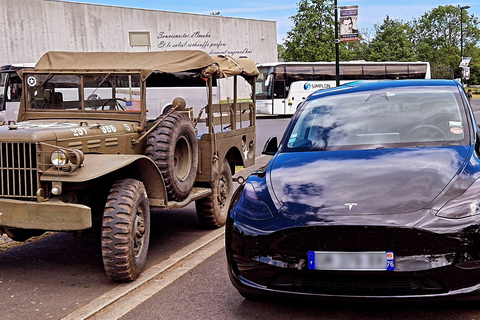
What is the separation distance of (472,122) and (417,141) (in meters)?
0.53

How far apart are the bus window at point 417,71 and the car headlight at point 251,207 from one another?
38.8 m

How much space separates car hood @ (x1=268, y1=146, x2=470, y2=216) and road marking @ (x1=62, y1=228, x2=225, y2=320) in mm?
1374

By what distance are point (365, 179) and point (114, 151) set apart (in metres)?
2.69

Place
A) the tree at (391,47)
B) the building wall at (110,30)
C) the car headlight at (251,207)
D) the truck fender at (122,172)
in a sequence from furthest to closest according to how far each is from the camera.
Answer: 1. the tree at (391,47)
2. the building wall at (110,30)
3. the truck fender at (122,172)
4. the car headlight at (251,207)

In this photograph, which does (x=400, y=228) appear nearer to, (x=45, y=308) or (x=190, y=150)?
(x=45, y=308)

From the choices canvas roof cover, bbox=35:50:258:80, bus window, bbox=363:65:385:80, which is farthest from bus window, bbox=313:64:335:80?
canvas roof cover, bbox=35:50:258:80

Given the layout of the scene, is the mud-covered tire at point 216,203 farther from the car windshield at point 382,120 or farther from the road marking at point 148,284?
the car windshield at point 382,120

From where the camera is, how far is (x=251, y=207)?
→ 4.14 m

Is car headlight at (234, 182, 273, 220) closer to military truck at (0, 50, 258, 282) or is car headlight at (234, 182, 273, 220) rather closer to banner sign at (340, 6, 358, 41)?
military truck at (0, 50, 258, 282)

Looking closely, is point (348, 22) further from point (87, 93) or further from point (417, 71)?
point (87, 93)

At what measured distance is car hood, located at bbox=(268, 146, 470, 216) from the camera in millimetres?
3869

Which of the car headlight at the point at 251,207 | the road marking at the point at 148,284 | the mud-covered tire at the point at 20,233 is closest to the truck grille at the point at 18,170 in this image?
the mud-covered tire at the point at 20,233

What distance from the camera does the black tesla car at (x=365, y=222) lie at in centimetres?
366

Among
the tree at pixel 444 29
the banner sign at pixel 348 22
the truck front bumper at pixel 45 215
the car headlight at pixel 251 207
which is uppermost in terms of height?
the tree at pixel 444 29
